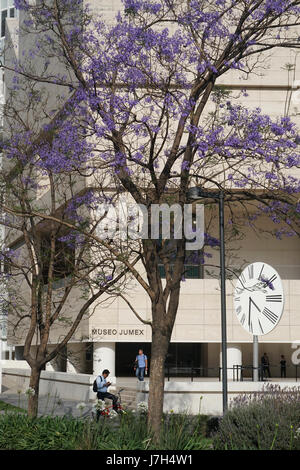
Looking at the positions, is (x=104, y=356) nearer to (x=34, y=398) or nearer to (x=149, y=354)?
(x=149, y=354)

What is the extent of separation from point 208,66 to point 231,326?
87.4 ft

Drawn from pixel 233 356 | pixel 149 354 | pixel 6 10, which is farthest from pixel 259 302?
pixel 6 10

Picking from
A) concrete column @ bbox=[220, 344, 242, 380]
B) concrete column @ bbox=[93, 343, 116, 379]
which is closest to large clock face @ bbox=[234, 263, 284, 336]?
concrete column @ bbox=[220, 344, 242, 380]

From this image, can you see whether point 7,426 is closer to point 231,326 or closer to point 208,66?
point 208,66

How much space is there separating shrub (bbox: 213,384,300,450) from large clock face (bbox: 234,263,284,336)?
35.3 ft

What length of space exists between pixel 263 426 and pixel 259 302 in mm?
15236

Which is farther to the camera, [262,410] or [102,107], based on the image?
[102,107]

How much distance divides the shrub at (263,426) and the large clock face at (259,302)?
1077 centimetres

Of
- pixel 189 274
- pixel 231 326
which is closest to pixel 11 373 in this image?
pixel 189 274

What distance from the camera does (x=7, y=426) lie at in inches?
527

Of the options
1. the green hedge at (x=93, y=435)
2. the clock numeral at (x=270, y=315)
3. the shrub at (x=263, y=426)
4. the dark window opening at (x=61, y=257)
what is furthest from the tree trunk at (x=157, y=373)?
the clock numeral at (x=270, y=315)

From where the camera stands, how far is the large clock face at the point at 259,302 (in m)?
24.9
